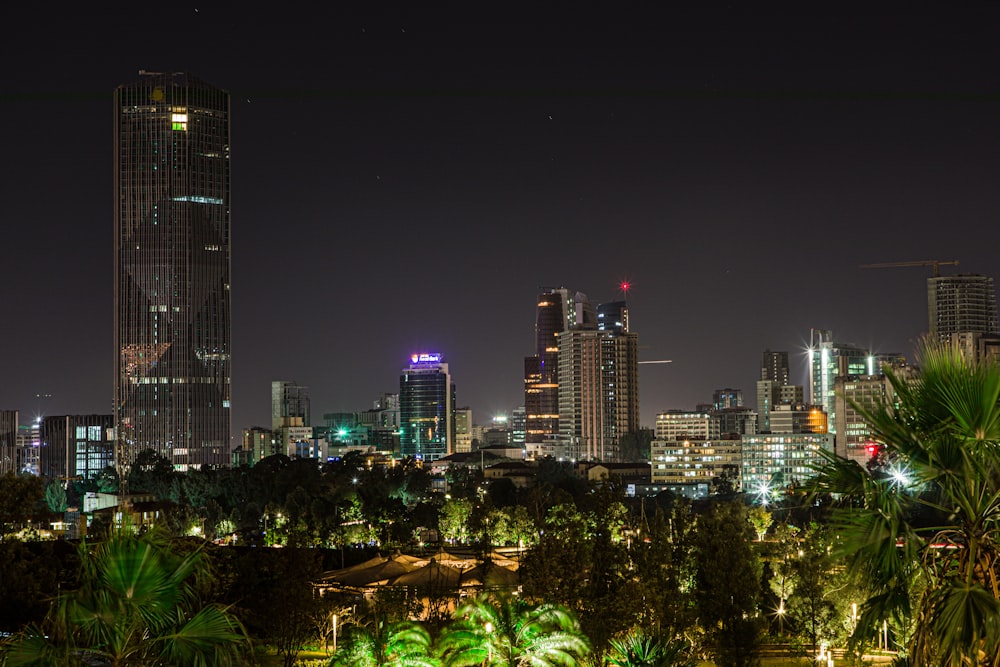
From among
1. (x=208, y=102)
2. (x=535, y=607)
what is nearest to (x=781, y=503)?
(x=535, y=607)

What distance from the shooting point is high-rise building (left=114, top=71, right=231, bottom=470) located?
4264 inches

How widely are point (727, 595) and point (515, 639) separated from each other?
674cm

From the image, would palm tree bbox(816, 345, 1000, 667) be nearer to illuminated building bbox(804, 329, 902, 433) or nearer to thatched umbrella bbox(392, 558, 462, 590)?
thatched umbrella bbox(392, 558, 462, 590)

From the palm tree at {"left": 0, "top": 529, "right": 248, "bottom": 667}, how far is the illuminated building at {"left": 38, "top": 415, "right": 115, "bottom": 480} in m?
125

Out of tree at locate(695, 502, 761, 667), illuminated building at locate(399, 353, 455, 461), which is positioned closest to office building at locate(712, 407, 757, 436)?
illuminated building at locate(399, 353, 455, 461)

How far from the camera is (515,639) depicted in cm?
1585


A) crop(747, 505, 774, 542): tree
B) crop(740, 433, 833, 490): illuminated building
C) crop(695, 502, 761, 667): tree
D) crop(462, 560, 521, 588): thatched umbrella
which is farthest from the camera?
crop(740, 433, 833, 490): illuminated building

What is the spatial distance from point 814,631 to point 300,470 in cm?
4403

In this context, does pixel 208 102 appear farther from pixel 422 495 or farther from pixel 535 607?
pixel 535 607

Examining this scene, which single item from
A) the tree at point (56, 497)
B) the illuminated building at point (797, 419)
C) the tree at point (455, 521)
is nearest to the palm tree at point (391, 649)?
the tree at point (455, 521)

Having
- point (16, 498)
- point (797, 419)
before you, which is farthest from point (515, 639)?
point (797, 419)

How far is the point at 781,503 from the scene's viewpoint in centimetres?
7544

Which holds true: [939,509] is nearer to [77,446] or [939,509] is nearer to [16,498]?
[16,498]

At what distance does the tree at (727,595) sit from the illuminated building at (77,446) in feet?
374
